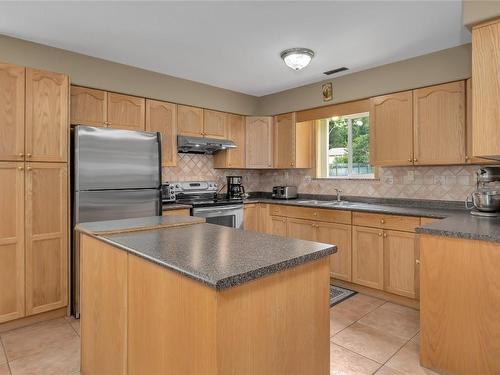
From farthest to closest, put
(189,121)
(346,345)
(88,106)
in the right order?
1. (189,121)
2. (88,106)
3. (346,345)

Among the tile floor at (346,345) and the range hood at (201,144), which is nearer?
the tile floor at (346,345)

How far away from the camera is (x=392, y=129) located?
3.39 meters

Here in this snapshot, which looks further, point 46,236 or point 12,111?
point 46,236

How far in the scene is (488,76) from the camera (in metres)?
2.05

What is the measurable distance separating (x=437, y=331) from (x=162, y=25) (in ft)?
9.68

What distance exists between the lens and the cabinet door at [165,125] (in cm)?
367

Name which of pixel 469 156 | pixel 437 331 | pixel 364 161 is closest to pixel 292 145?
pixel 364 161

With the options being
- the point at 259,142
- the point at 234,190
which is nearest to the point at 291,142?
the point at 259,142

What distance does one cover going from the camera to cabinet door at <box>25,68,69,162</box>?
2666 millimetres

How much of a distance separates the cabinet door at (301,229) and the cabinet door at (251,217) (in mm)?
506

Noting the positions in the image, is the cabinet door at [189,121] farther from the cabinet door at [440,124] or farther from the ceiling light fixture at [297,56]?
the cabinet door at [440,124]

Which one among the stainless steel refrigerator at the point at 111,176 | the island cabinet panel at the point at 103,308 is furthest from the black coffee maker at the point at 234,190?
the island cabinet panel at the point at 103,308

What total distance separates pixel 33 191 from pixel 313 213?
2813 mm

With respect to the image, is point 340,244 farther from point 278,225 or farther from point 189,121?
point 189,121
